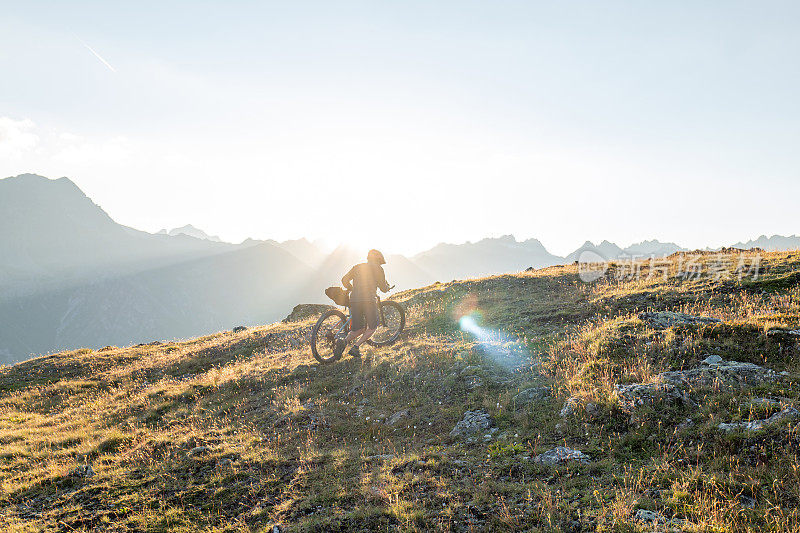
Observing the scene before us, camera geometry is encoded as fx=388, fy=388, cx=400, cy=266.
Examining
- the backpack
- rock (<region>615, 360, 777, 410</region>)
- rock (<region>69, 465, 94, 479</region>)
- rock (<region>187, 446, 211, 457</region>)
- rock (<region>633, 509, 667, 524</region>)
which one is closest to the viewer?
rock (<region>633, 509, 667, 524</region>)

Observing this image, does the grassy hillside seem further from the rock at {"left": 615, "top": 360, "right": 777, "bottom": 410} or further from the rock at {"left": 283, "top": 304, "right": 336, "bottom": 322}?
the rock at {"left": 283, "top": 304, "right": 336, "bottom": 322}

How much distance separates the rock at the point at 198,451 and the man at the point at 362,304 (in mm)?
5052

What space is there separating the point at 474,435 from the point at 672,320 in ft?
22.4

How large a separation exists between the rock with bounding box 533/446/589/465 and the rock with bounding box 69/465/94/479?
935cm

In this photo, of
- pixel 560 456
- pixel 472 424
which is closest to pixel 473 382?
pixel 472 424

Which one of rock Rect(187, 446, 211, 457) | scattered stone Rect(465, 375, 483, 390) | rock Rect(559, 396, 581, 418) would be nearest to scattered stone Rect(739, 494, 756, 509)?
rock Rect(559, 396, 581, 418)

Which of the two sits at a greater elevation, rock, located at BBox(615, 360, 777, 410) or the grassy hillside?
rock, located at BBox(615, 360, 777, 410)

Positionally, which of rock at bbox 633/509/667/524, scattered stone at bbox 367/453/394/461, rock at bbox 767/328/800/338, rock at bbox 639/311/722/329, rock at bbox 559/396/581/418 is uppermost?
rock at bbox 639/311/722/329

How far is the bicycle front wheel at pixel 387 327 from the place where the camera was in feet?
47.8

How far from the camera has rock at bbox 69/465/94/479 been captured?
332 inches

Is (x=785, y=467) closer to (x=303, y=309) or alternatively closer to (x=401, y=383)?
(x=401, y=383)

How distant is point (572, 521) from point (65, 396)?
20.6 meters

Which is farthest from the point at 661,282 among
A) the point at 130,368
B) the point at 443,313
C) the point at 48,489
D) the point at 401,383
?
the point at 130,368

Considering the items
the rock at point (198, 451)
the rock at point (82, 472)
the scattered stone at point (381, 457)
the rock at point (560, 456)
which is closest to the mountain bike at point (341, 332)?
→ the rock at point (198, 451)
